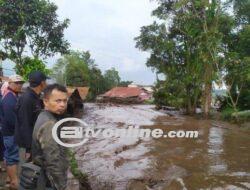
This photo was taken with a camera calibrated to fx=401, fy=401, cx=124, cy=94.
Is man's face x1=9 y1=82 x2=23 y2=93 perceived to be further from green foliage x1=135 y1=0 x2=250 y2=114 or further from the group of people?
green foliage x1=135 y1=0 x2=250 y2=114

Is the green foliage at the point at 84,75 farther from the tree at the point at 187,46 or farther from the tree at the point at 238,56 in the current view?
the tree at the point at 238,56

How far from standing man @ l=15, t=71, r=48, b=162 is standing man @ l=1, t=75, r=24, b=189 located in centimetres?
78

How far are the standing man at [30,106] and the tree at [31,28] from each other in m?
19.7

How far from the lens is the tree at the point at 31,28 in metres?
25.8

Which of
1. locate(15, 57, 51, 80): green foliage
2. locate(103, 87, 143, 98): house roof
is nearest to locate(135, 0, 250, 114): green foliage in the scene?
locate(15, 57, 51, 80): green foliage

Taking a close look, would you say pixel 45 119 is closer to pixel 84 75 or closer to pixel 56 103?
pixel 56 103

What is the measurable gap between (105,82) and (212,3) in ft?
146

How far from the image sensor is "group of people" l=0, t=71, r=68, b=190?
3.51m

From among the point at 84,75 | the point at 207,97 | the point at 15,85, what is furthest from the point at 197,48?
the point at 84,75

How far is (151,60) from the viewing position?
1291 inches

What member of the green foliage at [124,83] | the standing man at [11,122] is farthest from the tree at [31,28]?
the green foliage at [124,83]

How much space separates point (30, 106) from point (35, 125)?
76.3 inches

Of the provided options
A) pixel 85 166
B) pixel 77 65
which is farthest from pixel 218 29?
pixel 77 65

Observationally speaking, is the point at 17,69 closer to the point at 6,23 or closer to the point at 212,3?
the point at 6,23
